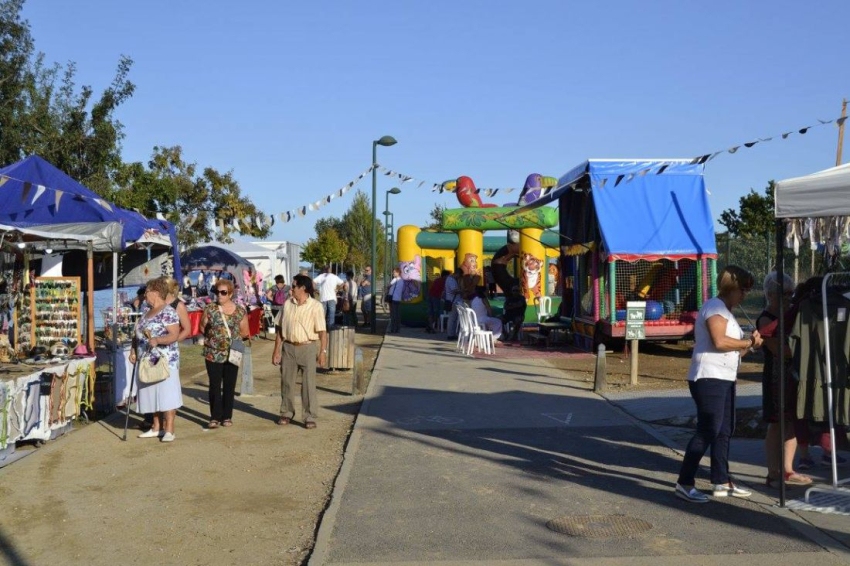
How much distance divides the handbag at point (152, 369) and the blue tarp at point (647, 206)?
10063 millimetres

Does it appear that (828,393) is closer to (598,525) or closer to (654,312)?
(598,525)

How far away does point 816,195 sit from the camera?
5.90 meters

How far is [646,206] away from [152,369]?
37.3ft

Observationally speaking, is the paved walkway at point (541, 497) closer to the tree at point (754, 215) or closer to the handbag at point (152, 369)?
the handbag at point (152, 369)

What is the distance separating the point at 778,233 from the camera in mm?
6320

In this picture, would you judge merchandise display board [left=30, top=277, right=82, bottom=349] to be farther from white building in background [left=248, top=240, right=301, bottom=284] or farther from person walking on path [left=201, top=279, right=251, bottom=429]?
white building in background [left=248, top=240, right=301, bottom=284]

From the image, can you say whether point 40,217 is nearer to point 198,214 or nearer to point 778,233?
point 778,233

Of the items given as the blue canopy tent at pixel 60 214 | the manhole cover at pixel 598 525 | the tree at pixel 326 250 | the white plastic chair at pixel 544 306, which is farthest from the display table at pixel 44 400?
the tree at pixel 326 250

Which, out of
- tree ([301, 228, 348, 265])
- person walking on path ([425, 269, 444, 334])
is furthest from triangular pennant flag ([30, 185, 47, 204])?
tree ([301, 228, 348, 265])

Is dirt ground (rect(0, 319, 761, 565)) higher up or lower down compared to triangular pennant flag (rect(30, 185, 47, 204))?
lower down

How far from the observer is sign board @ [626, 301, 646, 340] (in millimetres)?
13799

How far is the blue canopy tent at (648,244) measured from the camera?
17266 millimetres

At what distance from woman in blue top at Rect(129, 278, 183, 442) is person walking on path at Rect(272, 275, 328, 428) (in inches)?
48.5

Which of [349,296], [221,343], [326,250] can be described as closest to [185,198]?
[349,296]
